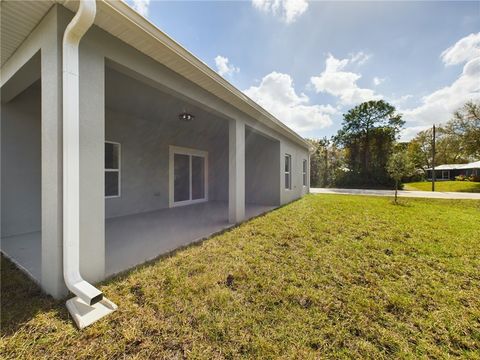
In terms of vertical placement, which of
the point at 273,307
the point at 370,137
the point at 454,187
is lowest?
the point at 273,307

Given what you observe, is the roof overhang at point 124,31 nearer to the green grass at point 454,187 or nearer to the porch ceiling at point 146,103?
the porch ceiling at point 146,103

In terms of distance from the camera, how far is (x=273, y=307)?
7.07 feet

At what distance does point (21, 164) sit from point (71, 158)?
370cm

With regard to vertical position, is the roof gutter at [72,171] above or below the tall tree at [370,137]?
below

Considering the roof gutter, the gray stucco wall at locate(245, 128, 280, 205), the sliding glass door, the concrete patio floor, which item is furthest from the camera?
the gray stucco wall at locate(245, 128, 280, 205)

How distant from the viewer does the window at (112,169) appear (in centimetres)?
585

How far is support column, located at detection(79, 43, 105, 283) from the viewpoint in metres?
2.33

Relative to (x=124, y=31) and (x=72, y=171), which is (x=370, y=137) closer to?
(x=124, y=31)

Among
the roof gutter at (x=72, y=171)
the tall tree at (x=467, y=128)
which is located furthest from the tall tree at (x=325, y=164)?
the roof gutter at (x=72, y=171)

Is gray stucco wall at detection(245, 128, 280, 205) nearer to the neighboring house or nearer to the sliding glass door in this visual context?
the sliding glass door

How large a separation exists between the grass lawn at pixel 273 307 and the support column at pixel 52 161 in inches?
12.4

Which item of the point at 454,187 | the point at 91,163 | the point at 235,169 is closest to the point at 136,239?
the point at 91,163

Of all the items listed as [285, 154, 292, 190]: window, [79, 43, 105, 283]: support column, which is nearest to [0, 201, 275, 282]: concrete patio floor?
[79, 43, 105, 283]: support column

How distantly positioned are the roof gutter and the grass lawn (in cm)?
22
